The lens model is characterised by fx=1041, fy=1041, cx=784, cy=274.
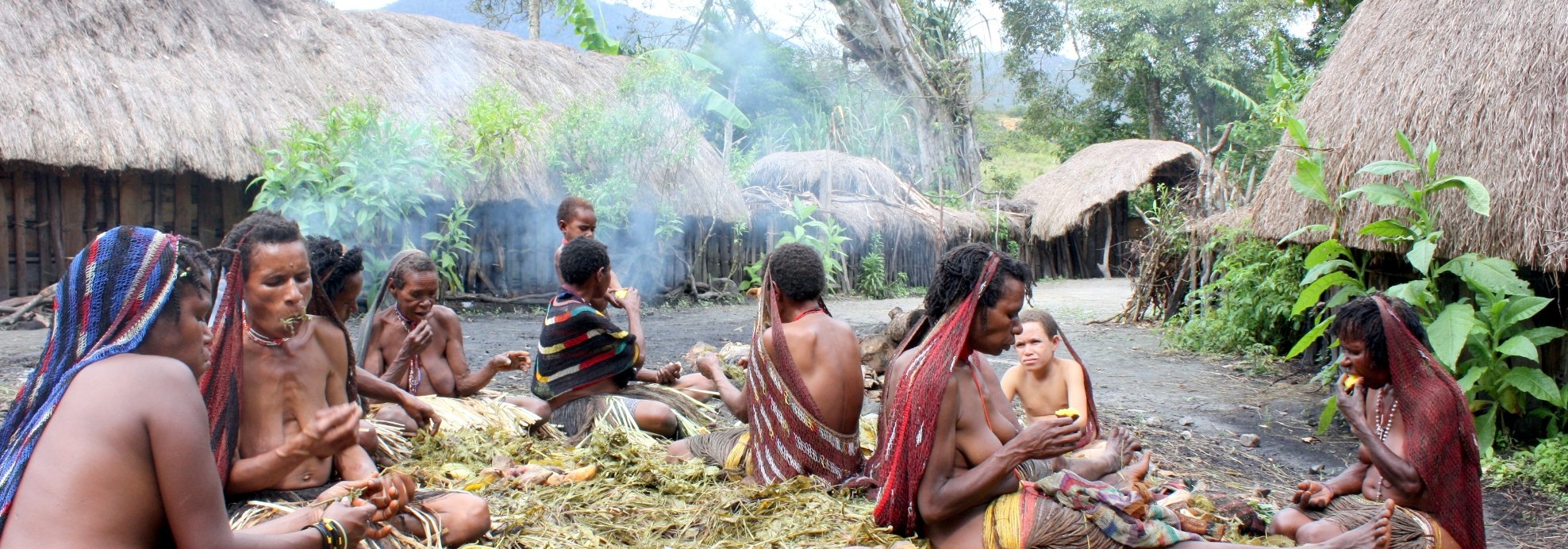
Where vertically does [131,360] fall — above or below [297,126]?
below

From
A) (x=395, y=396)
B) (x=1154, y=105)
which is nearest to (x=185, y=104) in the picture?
(x=395, y=396)

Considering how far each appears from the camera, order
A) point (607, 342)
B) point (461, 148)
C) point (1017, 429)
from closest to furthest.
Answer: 1. point (1017, 429)
2. point (607, 342)
3. point (461, 148)

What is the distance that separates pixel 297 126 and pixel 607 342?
6293 millimetres

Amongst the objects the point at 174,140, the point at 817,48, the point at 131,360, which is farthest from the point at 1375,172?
the point at 817,48

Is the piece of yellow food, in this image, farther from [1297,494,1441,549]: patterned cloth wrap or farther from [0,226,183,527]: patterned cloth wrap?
[0,226,183,527]: patterned cloth wrap

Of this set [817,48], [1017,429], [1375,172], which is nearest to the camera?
[1017,429]

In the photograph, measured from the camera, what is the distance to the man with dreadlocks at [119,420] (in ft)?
5.91

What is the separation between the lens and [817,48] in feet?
83.5

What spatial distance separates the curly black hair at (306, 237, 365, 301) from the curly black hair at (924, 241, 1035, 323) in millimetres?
2420

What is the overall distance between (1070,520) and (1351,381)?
4.15 feet

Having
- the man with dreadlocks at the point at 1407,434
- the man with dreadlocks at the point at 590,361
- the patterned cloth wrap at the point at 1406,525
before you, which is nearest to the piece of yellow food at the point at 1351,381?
the man with dreadlocks at the point at 1407,434

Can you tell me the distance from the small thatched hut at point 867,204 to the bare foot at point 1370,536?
13.1 meters

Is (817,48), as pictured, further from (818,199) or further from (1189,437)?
(1189,437)

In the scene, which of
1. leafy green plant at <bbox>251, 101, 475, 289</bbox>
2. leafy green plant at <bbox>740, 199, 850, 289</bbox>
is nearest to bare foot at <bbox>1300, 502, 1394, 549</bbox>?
leafy green plant at <bbox>251, 101, 475, 289</bbox>
